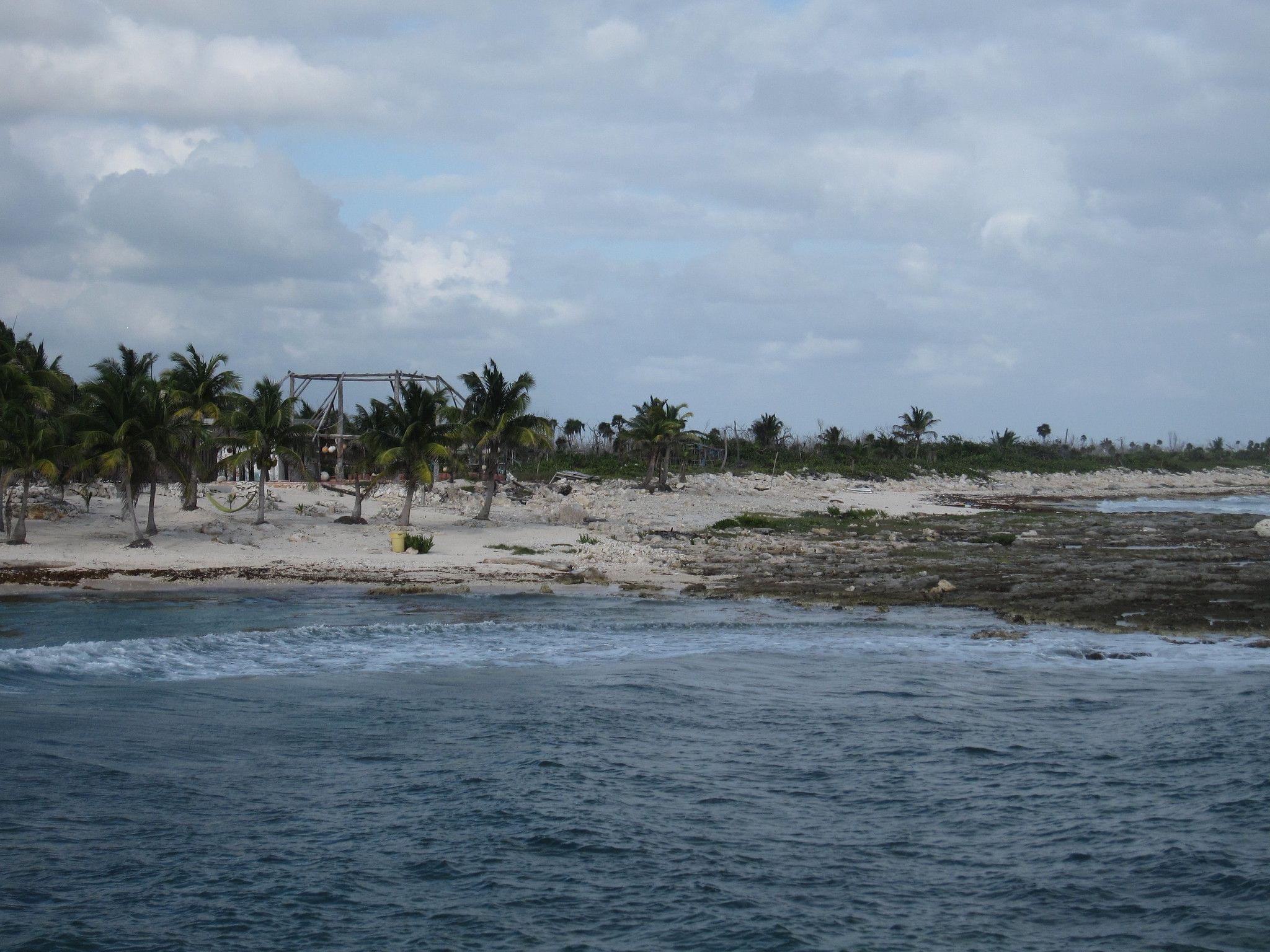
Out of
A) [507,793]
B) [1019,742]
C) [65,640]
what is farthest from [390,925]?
[65,640]

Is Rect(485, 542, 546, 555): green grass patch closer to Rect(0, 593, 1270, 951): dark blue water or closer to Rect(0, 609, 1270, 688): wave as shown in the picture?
Rect(0, 609, 1270, 688): wave

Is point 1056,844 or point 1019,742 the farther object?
Result: point 1019,742

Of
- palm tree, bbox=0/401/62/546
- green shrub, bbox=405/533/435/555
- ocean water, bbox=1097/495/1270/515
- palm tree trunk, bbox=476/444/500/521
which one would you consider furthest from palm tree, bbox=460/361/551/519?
ocean water, bbox=1097/495/1270/515

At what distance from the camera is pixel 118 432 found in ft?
87.6

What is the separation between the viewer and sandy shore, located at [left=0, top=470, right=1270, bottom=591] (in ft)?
83.2

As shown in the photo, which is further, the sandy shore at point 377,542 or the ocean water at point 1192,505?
the ocean water at point 1192,505

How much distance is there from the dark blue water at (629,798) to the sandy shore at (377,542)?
9128 mm

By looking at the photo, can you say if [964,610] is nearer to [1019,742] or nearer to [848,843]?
[1019,742]

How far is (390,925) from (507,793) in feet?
8.76

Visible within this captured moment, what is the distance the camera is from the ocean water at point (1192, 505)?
55.8m

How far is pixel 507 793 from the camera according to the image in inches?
375

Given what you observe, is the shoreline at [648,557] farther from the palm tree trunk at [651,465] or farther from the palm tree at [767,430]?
the palm tree at [767,430]

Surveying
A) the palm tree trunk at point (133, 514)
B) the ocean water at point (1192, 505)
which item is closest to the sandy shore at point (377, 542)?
the palm tree trunk at point (133, 514)

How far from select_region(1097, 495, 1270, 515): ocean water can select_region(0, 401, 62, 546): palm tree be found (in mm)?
49062
